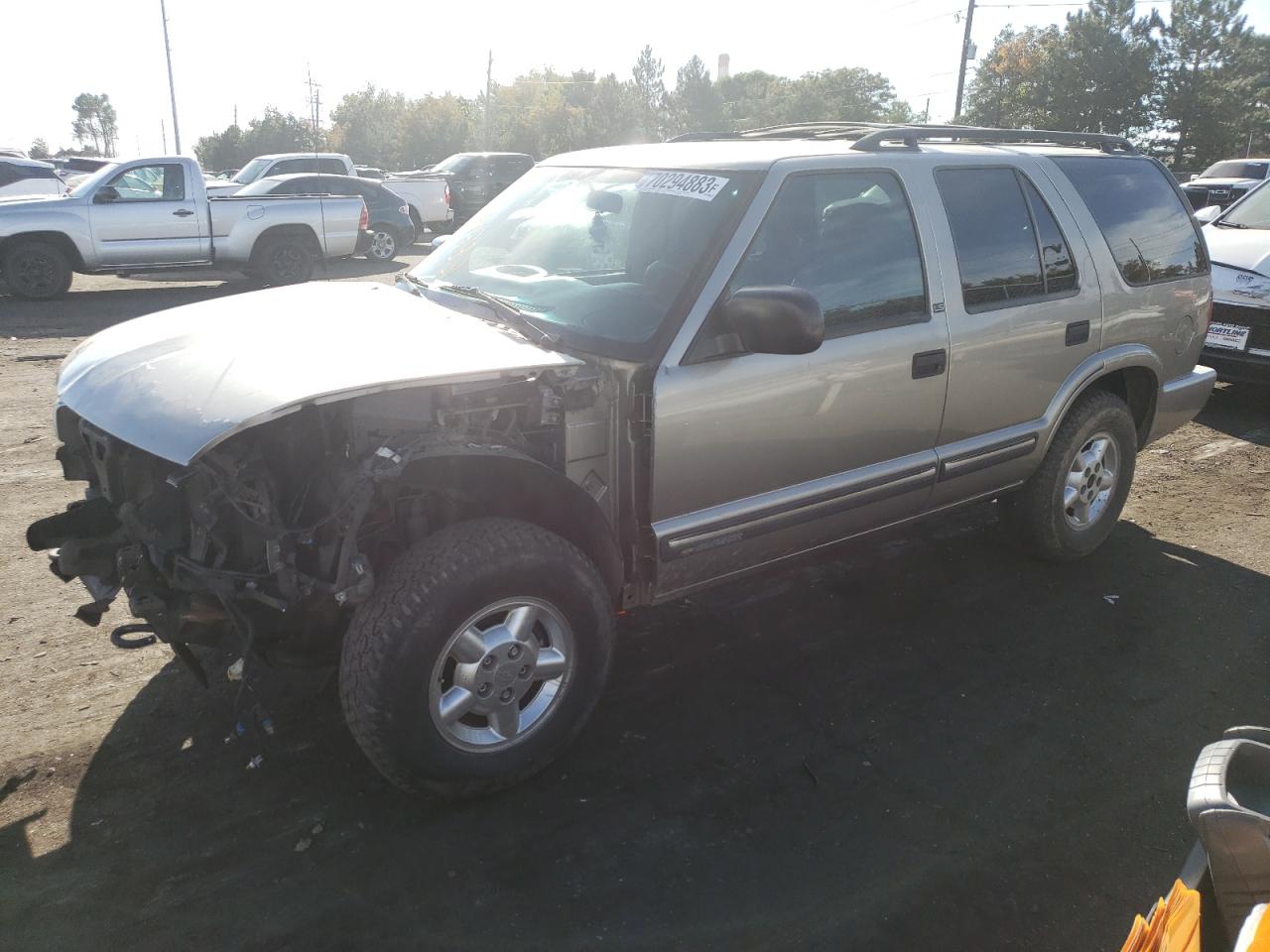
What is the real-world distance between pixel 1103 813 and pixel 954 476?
1526mm

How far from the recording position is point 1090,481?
493cm

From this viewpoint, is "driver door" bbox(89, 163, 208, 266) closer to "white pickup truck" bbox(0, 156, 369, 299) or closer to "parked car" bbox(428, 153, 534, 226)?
"white pickup truck" bbox(0, 156, 369, 299)

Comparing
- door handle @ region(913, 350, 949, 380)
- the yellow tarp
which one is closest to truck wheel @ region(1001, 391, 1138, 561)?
door handle @ region(913, 350, 949, 380)

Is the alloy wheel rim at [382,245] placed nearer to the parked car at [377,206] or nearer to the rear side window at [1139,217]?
the parked car at [377,206]

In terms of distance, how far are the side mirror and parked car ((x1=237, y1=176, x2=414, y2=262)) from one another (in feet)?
47.7

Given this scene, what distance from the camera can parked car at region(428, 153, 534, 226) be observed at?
23438 mm

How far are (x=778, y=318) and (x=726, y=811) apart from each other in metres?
1.55

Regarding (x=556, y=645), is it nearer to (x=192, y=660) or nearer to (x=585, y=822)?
(x=585, y=822)

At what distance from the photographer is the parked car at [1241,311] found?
24.8 feet

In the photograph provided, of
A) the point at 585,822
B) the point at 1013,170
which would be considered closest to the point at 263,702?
the point at 585,822

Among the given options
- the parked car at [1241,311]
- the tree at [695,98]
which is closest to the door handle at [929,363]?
the parked car at [1241,311]

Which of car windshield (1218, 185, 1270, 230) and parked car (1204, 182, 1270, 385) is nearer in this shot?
parked car (1204, 182, 1270, 385)

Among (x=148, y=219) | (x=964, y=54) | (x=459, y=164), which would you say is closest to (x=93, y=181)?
(x=148, y=219)

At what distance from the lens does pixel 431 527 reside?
315 centimetres
